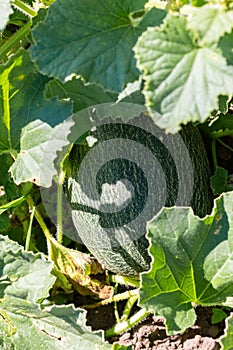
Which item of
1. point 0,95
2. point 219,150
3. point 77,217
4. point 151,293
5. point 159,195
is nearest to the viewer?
point 151,293

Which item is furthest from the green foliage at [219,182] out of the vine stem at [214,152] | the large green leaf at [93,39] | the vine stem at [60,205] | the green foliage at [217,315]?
the large green leaf at [93,39]

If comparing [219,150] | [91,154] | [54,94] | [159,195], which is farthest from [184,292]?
[219,150]

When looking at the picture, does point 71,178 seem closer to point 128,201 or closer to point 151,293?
point 128,201

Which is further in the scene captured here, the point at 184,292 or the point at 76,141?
the point at 76,141

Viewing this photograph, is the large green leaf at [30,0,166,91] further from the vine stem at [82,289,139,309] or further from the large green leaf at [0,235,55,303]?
the vine stem at [82,289,139,309]

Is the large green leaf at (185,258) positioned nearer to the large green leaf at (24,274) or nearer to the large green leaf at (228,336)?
the large green leaf at (228,336)

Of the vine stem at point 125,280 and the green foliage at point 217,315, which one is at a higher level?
the vine stem at point 125,280

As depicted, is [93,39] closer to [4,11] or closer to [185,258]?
[4,11]

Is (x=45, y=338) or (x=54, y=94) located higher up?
(x=54, y=94)
